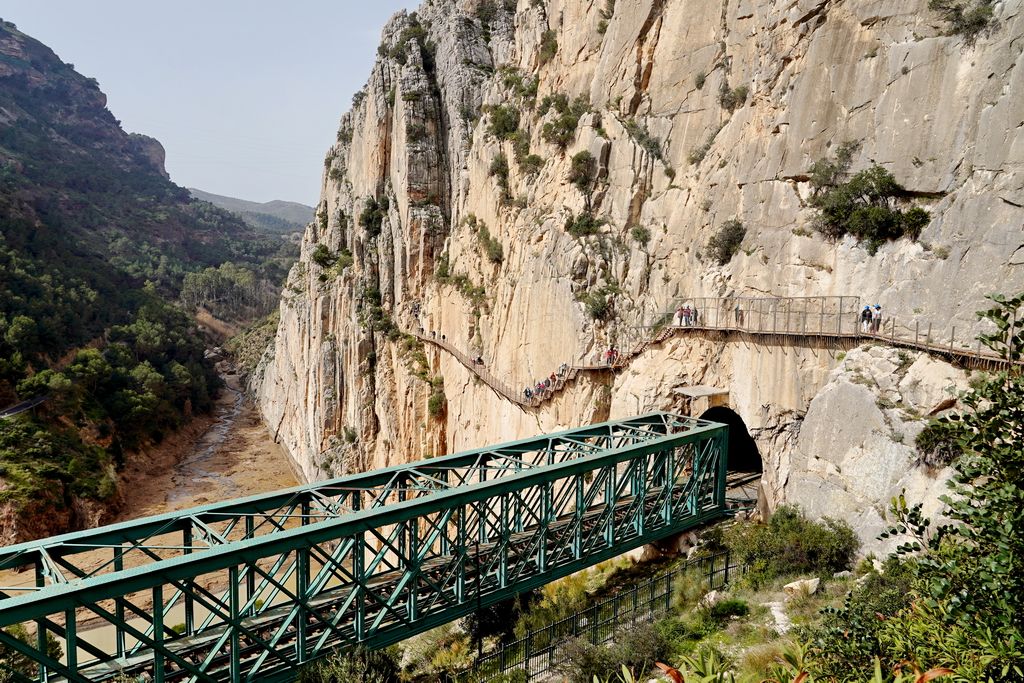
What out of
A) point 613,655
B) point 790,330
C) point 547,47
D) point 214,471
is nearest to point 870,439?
point 790,330

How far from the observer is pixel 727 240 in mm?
25281

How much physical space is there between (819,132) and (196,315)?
113489 mm

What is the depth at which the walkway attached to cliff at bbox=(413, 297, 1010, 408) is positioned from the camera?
16875 mm

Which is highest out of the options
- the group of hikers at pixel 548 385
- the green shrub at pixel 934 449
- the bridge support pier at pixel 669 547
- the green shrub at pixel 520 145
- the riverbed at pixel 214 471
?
the green shrub at pixel 520 145

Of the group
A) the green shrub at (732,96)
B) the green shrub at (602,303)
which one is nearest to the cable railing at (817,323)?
the green shrub at (602,303)

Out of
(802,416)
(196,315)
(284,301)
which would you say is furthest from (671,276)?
(196,315)

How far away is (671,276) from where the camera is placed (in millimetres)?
28062

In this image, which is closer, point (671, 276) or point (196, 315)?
point (671, 276)

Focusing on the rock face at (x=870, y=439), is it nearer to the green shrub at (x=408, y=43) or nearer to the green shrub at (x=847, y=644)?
the green shrub at (x=847, y=644)

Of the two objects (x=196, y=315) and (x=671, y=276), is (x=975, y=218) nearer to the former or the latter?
(x=671, y=276)

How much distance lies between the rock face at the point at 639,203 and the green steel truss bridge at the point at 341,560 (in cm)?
560

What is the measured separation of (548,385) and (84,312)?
216 ft

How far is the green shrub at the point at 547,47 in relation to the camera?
40.0 m

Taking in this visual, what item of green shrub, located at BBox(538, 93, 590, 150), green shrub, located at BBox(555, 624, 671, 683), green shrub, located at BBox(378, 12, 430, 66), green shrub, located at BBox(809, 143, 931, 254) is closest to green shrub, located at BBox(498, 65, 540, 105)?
green shrub, located at BBox(538, 93, 590, 150)
